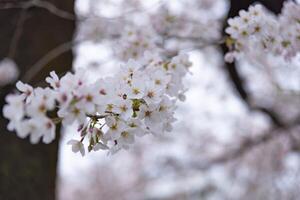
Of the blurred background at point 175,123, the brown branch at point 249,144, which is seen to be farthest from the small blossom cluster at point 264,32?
the brown branch at point 249,144

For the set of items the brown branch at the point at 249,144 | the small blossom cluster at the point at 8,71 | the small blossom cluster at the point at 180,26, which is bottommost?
the brown branch at the point at 249,144

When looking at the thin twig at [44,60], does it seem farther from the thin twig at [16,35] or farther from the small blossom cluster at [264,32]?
the small blossom cluster at [264,32]

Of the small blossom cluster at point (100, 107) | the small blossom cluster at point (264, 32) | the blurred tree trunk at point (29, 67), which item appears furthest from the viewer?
the blurred tree trunk at point (29, 67)

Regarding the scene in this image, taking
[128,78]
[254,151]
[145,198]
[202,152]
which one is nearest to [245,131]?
[254,151]

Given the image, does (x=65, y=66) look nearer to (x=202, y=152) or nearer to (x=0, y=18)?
(x=0, y=18)

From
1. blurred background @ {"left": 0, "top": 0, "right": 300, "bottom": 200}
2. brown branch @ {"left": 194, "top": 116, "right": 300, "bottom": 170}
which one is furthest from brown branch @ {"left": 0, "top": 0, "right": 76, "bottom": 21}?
brown branch @ {"left": 194, "top": 116, "right": 300, "bottom": 170}

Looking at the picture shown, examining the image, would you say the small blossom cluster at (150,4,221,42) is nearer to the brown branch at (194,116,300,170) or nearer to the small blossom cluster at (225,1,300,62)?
the small blossom cluster at (225,1,300,62)
